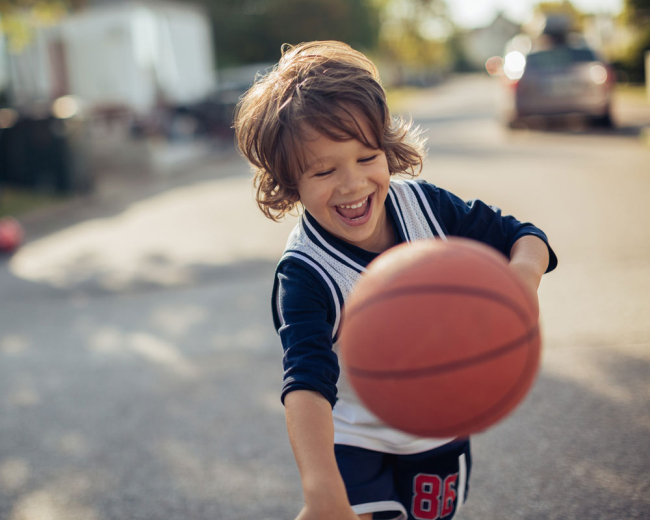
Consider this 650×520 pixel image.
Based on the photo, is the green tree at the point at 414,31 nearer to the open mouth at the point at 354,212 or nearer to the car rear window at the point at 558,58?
the car rear window at the point at 558,58

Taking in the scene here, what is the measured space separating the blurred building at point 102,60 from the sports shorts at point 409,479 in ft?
71.1

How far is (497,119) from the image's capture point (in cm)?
2042

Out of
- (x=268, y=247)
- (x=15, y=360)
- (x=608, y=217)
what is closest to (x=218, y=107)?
(x=268, y=247)

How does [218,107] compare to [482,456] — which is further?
[218,107]

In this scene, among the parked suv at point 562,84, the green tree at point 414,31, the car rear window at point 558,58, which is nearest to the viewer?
the parked suv at point 562,84

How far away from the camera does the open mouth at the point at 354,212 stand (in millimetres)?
2027

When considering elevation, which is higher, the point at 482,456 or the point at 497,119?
the point at 482,456

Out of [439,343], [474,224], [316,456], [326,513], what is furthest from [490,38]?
[326,513]

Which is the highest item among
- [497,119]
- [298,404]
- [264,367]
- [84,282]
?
[298,404]

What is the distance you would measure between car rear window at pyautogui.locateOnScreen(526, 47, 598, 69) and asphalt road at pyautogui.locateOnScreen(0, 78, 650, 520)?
5.49 m

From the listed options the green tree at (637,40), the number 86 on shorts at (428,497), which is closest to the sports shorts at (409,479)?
the number 86 on shorts at (428,497)

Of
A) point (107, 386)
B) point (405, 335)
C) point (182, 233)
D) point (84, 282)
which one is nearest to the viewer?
point (405, 335)

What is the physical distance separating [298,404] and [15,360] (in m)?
4.14

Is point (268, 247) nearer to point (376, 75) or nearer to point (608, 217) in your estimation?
point (608, 217)
